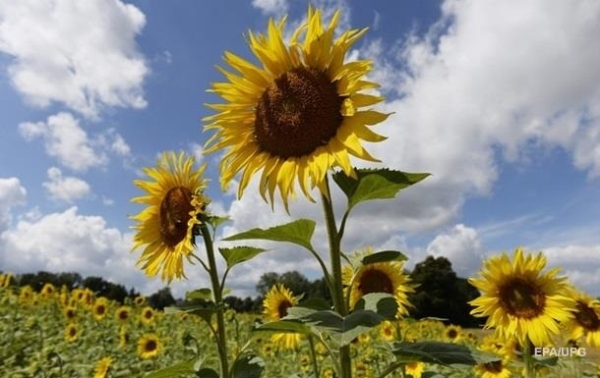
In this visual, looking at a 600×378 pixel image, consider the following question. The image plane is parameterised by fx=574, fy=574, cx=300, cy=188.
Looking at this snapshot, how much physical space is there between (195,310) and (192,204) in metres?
0.87

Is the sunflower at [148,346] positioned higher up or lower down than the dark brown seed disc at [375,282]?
lower down

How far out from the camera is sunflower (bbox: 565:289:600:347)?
19.9 ft

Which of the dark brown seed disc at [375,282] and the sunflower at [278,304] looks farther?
the sunflower at [278,304]

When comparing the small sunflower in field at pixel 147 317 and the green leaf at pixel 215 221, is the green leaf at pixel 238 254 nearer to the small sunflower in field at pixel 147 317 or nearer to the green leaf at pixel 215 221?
the green leaf at pixel 215 221

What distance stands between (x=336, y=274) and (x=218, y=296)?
1318mm

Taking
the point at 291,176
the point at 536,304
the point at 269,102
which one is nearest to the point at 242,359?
the point at 291,176

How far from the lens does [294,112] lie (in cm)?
290

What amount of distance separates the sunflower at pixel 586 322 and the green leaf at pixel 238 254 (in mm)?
4102

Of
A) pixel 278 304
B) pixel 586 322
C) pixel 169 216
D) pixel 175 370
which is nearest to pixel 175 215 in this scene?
pixel 169 216

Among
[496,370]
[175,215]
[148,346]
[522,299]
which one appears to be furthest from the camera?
[148,346]

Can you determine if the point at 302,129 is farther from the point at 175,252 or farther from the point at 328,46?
the point at 175,252

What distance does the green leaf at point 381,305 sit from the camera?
2.24m

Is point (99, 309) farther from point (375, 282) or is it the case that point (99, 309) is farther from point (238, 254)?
point (238, 254)

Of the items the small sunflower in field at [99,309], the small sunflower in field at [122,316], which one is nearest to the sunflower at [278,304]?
the small sunflower in field at [99,309]
